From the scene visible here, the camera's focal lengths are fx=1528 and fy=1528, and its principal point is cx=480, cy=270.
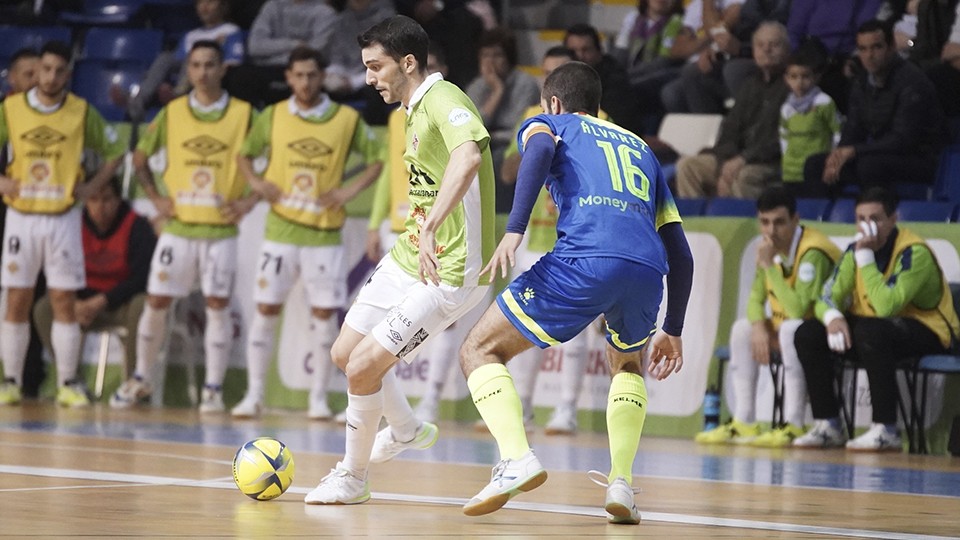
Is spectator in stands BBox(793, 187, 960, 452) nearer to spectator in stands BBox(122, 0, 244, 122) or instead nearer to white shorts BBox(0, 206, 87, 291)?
white shorts BBox(0, 206, 87, 291)

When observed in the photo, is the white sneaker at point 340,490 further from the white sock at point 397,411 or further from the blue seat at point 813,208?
the blue seat at point 813,208

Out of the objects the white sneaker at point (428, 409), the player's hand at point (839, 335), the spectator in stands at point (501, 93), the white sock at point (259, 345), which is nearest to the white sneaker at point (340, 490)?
the player's hand at point (839, 335)

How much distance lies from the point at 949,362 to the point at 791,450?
121 cm

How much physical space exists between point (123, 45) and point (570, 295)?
11.9m

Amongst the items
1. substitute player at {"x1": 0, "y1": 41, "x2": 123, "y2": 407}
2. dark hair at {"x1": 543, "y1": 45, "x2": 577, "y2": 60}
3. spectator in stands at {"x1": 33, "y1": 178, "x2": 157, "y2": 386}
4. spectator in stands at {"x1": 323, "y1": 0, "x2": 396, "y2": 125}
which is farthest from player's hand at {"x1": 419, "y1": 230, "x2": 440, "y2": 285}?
spectator in stands at {"x1": 323, "y1": 0, "x2": 396, "y2": 125}

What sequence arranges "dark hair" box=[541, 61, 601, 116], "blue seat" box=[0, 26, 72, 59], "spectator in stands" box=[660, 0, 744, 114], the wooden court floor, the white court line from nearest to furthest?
1. the wooden court floor
2. the white court line
3. "dark hair" box=[541, 61, 601, 116]
4. "spectator in stands" box=[660, 0, 744, 114]
5. "blue seat" box=[0, 26, 72, 59]

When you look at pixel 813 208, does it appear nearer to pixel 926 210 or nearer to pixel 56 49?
pixel 926 210

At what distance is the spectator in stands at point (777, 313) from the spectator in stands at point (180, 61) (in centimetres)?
617

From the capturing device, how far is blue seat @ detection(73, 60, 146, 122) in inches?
632

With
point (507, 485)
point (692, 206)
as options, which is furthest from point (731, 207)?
point (507, 485)

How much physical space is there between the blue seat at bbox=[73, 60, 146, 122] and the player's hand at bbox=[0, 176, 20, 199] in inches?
124

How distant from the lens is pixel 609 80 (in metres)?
13.2

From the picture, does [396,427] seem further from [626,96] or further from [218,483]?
[626,96]

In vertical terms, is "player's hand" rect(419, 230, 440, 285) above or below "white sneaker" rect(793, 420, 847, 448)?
above
